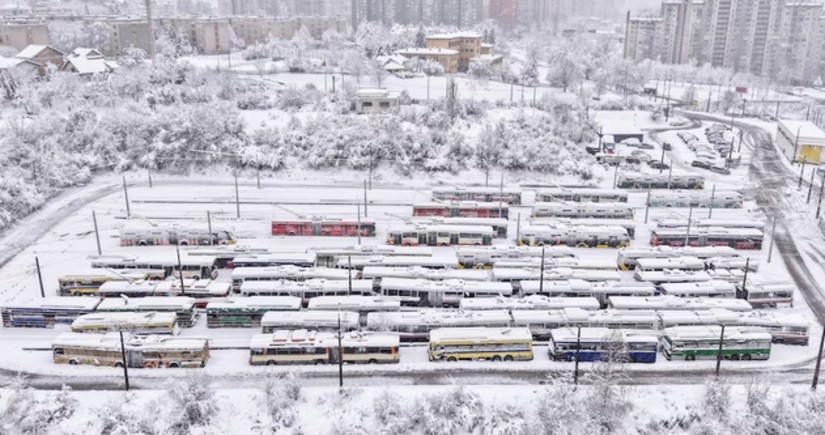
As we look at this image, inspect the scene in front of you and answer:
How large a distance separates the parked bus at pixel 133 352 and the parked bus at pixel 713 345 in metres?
21.4

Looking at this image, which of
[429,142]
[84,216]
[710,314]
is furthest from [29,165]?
[710,314]

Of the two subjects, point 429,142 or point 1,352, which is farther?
point 429,142

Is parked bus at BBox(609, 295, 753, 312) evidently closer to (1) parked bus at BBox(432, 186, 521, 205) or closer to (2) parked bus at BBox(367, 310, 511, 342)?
(2) parked bus at BBox(367, 310, 511, 342)

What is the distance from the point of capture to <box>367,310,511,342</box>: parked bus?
30.4 meters

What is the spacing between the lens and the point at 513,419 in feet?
83.5

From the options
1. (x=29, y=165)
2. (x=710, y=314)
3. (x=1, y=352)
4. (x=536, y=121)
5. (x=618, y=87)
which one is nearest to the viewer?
(x=1, y=352)

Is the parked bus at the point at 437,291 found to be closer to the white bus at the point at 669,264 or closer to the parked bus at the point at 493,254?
the parked bus at the point at 493,254

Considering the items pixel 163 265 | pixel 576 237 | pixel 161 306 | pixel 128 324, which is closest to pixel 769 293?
pixel 576 237

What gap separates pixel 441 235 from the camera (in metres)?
43.2

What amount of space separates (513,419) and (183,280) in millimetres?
19887

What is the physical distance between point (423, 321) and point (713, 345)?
44.1 feet

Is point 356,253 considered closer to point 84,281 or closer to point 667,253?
point 84,281

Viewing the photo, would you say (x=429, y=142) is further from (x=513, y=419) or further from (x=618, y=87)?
(x=618, y=87)

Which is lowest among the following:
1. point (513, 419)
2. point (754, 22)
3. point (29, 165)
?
point (513, 419)
